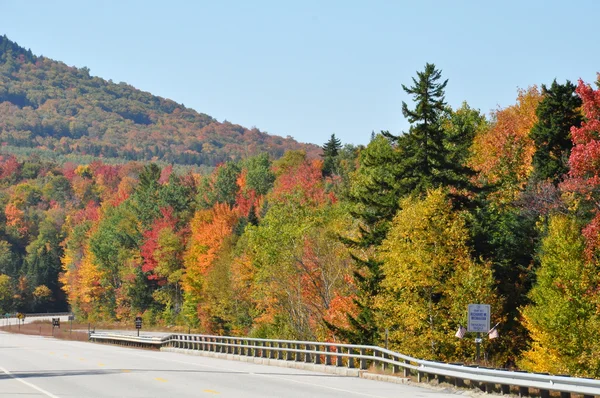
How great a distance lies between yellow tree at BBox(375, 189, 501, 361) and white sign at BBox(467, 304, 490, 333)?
21669 millimetres

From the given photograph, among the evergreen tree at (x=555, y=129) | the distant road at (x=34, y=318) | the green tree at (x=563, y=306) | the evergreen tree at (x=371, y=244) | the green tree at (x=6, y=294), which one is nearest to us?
the green tree at (x=563, y=306)

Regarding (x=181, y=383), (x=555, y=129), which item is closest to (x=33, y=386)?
(x=181, y=383)

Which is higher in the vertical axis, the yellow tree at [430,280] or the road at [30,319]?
the yellow tree at [430,280]

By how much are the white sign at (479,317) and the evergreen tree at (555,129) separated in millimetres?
33120

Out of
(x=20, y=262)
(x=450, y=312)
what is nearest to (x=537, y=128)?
(x=450, y=312)

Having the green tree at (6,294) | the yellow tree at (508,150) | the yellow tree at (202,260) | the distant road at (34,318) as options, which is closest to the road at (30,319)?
the distant road at (34,318)

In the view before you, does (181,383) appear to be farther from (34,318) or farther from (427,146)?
(34,318)

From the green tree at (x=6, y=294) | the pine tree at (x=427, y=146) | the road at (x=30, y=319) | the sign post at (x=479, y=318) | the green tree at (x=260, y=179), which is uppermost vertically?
the green tree at (x=260, y=179)

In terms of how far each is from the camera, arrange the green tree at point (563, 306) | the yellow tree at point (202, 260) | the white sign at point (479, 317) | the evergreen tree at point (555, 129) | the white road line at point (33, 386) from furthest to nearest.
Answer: the yellow tree at point (202, 260) → the evergreen tree at point (555, 129) → the green tree at point (563, 306) → the white sign at point (479, 317) → the white road line at point (33, 386)

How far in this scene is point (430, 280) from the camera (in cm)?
5075

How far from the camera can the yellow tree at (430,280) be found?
4938 centimetres

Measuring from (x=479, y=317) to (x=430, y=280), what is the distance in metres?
24.0

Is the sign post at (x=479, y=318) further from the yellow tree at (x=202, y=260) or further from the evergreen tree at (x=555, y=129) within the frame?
the yellow tree at (x=202, y=260)

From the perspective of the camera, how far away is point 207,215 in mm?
117688
